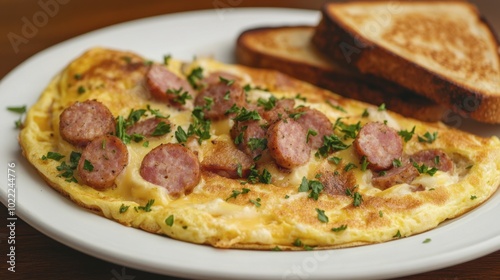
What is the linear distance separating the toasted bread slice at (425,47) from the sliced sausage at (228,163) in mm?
1858

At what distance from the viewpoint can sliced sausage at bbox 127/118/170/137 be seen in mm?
4016

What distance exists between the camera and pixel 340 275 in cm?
311

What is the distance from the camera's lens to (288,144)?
3.79 metres

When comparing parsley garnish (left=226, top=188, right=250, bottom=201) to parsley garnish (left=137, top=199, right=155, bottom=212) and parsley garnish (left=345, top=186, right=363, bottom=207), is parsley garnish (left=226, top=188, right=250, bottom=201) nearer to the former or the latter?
parsley garnish (left=137, top=199, right=155, bottom=212)

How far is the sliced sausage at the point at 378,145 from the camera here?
386 cm

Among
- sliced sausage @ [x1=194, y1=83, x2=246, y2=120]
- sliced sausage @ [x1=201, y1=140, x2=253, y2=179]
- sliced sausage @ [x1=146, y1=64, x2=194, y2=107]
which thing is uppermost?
sliced sausage @ [x1=146, y1=64, x2=194, y2=107]

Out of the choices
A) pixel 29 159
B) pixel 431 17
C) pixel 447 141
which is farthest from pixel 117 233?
pixel 431 17

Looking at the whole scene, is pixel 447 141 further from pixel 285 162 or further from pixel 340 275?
pixel 340 275

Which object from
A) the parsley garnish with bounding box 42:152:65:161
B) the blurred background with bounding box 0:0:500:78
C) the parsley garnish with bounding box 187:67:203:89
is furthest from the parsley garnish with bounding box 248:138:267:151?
the blurred background with bounding box 0:0:500:78

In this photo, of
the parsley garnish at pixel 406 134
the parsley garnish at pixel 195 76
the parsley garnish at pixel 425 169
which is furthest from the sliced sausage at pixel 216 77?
the parsley garnish at pixel 425 169

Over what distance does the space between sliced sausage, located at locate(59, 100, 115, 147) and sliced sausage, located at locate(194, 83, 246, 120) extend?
64cm

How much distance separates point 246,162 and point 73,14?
4.38m

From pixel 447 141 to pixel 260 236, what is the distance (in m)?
1.58

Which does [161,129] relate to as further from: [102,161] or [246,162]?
[246,162]
